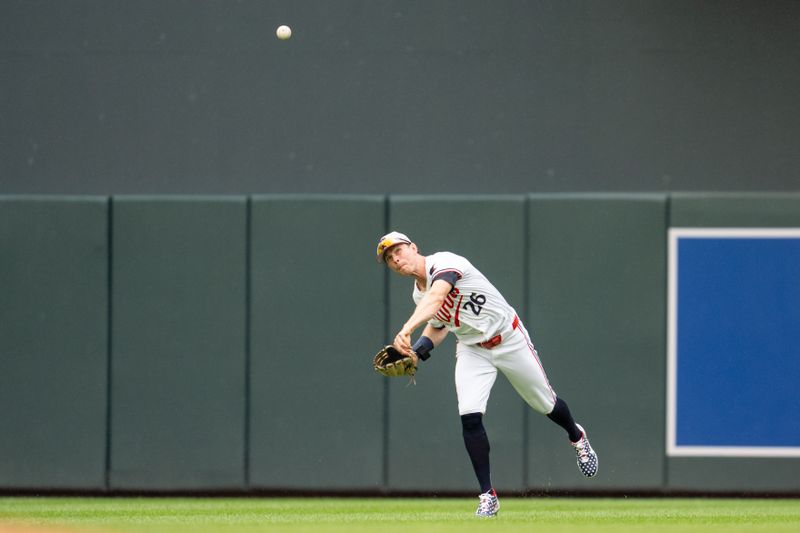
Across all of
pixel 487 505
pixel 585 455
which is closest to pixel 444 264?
pixel 487 505

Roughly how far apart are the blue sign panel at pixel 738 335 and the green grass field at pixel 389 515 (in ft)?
1.77

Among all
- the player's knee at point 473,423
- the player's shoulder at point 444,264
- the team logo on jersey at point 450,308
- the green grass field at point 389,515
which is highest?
the player's shoulder at point 444,264

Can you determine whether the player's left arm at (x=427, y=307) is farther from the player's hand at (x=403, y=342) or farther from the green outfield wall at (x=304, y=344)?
the green outfield wall at (x=304, y=344)

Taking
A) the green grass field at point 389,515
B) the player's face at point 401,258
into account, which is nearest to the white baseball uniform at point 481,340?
the player's face at point 401,258

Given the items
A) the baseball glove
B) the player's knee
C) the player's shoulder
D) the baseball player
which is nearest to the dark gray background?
the baseball player

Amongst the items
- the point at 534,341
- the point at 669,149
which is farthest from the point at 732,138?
the point at 534,341

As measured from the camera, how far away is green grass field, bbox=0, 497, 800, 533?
629 cm

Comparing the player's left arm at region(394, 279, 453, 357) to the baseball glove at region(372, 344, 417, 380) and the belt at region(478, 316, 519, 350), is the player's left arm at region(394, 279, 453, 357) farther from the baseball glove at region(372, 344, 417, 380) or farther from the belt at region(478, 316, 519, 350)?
the belt at region(478, 316, 519, 350)

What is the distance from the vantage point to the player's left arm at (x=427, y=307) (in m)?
6.27

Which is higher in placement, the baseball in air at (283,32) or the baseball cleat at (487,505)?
the baseball in air at (283,32)

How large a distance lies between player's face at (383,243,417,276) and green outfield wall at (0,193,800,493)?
1656 mm

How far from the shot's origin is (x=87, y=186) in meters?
8.75

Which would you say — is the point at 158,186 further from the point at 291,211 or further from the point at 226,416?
the point at 226,416

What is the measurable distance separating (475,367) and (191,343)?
2.30m
